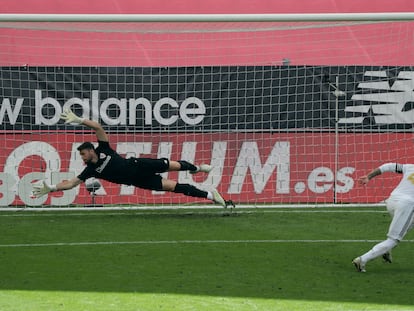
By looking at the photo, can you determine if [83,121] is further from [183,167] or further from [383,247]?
[383,247]

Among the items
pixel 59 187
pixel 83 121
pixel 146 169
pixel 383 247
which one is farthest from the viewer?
pixel 146 169

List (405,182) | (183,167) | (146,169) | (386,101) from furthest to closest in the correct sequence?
(386,101) < (183,167) < (146,169) < (405,182)

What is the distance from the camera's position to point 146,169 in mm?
15305

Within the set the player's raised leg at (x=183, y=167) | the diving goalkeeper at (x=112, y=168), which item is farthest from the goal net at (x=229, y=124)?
the diving goalkeeper at (x=112, y=168)

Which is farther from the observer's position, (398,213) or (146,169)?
(146,169)

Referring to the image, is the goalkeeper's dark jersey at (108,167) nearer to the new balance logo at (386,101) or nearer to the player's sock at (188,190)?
the player's sock at (188,190)

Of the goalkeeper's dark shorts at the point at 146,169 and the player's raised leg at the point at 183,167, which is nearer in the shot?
the goalkeeper's dark shorts at the point at 146,169

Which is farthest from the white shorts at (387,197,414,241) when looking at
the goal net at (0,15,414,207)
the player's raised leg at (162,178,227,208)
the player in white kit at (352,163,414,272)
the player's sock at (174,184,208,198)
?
the goal net at (0,15,414,207)

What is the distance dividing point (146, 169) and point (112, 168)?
0.66 meters

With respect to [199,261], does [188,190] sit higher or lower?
higher

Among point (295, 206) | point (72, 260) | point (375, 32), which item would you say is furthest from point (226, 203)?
point (375, 32)

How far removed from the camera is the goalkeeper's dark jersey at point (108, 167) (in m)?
14.8

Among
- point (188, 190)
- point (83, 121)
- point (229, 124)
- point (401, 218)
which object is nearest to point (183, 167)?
point (188, 190)

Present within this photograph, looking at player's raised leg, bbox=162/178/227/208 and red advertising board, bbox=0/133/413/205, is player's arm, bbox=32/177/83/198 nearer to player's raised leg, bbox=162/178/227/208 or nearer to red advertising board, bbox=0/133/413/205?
player's raised leg, bbox=162/178/227/208
